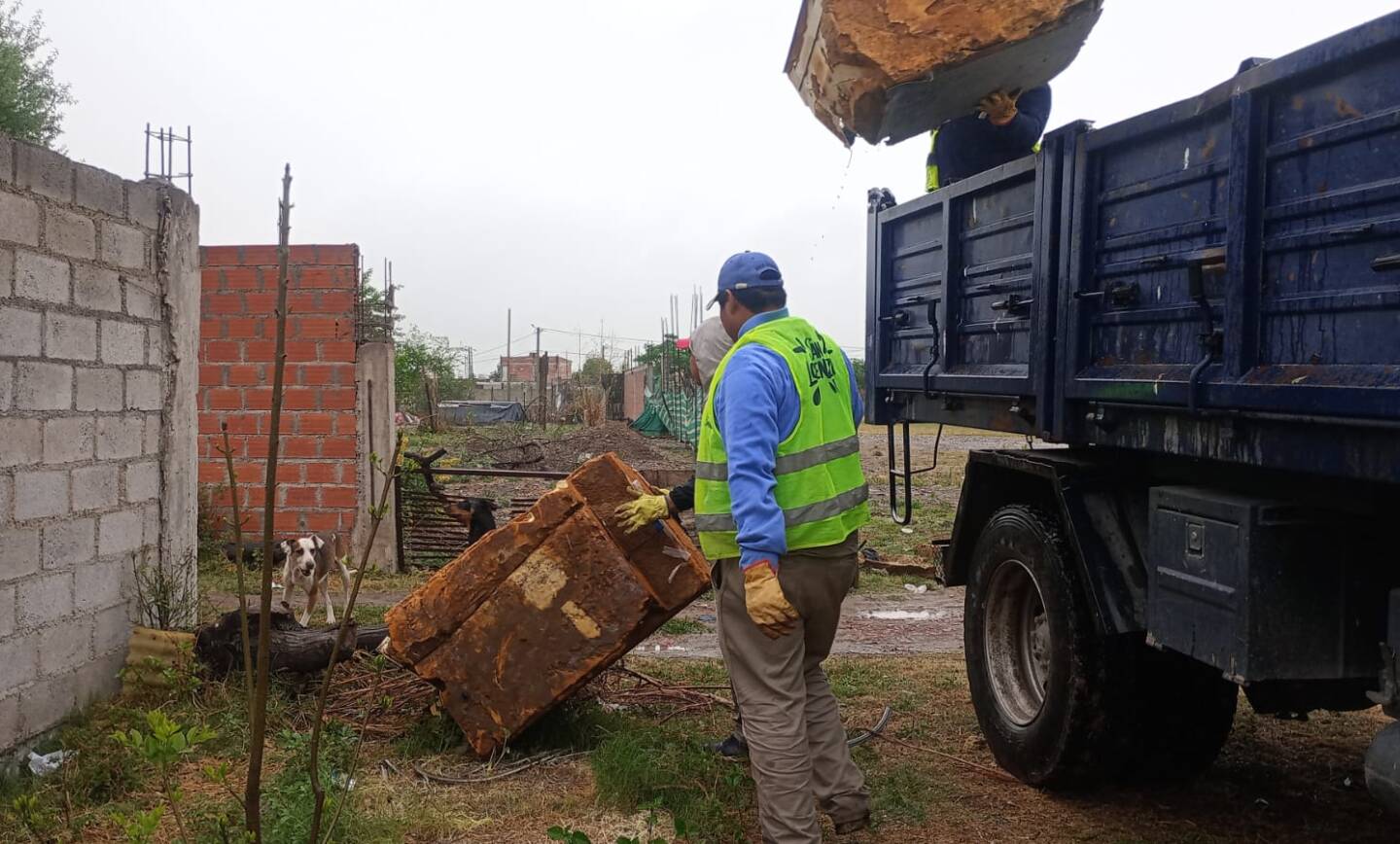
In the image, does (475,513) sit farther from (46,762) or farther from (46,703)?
(46,762)

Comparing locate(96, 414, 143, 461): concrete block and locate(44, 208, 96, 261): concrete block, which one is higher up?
locate(44, 208, 96, 261): concrete block

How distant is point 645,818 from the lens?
372cm

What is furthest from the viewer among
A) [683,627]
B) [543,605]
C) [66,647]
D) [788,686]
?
[683,627]

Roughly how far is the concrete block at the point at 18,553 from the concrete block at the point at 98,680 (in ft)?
1.87

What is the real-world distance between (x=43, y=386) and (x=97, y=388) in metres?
0.39

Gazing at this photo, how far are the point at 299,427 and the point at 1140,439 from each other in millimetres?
6920

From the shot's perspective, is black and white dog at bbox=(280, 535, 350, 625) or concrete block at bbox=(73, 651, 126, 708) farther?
black and white dog at bbox=(280, 535, 350, 625)

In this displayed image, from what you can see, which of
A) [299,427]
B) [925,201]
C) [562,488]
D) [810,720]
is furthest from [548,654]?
[299,427]

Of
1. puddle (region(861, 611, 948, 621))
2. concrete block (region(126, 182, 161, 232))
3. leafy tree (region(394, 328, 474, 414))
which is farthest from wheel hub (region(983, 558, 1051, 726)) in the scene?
leafy tree (region(394, 328, 474, 414))

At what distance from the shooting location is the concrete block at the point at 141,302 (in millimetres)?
5195

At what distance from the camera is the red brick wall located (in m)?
8.52

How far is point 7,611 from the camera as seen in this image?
4270mm

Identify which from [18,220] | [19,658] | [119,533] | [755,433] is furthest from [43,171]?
[755,433]

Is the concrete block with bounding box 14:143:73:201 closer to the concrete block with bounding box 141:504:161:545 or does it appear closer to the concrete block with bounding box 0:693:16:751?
the concrete block with bounding box 141:504:161:545
